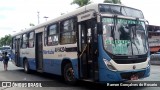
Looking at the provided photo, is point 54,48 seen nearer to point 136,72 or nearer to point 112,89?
point 112,89

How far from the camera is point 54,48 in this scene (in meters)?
13.5

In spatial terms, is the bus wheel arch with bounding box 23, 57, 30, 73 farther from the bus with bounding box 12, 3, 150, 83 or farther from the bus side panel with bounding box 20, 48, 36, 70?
the bus with bounding box 12, 3, 150, 83

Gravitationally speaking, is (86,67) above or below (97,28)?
below

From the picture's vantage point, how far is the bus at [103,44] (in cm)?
948

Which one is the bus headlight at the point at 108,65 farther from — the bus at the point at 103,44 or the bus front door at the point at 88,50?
the bus front door at the point at 88,50

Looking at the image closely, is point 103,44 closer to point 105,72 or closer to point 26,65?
point 105,72

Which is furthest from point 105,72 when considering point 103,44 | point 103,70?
point 103,44

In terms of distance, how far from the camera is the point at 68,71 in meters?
12.0

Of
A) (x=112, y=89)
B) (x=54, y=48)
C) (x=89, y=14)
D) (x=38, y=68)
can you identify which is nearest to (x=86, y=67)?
(x=112, y=89)

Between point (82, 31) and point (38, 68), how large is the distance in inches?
242

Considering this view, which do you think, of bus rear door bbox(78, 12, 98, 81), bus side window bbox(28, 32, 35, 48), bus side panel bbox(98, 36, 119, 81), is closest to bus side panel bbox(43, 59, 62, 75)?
bus rear door bbox(78, 12, 98, 81)

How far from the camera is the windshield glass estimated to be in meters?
9.57

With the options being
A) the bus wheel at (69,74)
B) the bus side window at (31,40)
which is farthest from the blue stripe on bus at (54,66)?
the bus side window at (31,40)

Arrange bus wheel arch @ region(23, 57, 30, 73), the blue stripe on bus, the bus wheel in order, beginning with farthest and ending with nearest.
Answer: bus wheel arch @ region(23, 57, 30, 73) → the bus wheel → the blue stripe on bus
